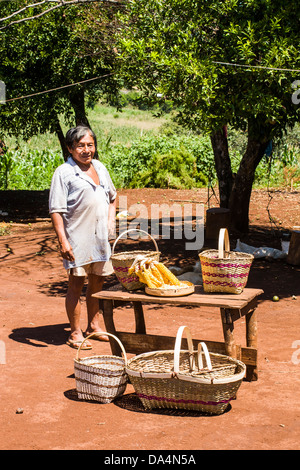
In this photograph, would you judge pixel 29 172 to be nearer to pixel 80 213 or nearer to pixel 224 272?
pixel 80 213

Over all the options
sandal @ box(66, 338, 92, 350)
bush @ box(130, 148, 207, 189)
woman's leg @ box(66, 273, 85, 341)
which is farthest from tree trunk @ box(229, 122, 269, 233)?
bush @ box(130, 148, 207, 189)

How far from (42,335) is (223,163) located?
229 inches

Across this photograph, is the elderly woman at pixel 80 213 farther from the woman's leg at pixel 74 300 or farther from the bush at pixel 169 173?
the bush at pixel 169 173

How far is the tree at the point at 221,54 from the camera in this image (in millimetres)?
7047

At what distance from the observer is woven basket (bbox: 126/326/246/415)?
4.06 meters

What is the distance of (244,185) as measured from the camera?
10453 millimetres

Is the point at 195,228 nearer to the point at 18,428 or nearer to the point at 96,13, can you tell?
the point at 96,13

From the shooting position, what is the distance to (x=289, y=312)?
276 inches

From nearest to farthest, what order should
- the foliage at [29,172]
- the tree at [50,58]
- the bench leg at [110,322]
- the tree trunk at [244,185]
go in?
the bench leg at [110,322]
the tree trunk at [244,185]
the tree at [50,58]
the foliage at [29,172]

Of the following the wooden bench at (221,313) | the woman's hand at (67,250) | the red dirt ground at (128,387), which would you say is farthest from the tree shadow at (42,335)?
the wooden bench at (221,313)

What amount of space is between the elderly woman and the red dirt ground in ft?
2.21

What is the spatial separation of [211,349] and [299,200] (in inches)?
411

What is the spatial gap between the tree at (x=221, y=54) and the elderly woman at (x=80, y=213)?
91.9 inches

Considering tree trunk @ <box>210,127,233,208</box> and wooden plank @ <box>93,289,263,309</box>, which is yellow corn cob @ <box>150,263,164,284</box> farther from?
tree trunk @ <box>210,127,233,208</box>
